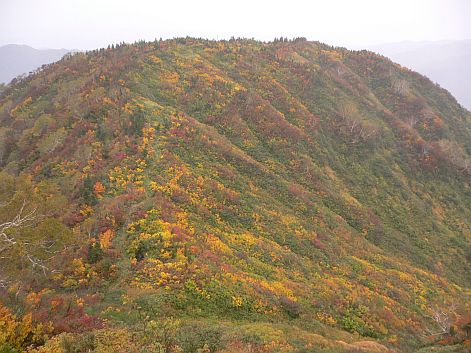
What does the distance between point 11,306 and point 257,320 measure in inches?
504

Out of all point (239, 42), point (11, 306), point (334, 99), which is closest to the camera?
point (11, 306)

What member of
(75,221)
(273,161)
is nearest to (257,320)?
(75,221)

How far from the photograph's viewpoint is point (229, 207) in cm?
3509

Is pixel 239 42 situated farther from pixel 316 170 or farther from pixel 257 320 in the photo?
pixel 257 320

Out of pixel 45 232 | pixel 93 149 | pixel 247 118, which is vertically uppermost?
pixel 247 118

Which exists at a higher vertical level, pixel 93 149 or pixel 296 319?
pixel 93 149

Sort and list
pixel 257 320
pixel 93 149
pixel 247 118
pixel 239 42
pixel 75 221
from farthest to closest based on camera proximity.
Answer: pixel 239 42, pixel 247 118, pixel 93 149, pixel 75 221, pixel 257 320

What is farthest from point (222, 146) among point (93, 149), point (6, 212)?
point (6, 212)

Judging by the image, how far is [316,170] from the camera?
50031 mm

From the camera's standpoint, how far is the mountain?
18859mm

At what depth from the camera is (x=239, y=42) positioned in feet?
289

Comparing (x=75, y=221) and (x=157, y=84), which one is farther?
(x=157, y=84)

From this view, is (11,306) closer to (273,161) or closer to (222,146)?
(222,146)

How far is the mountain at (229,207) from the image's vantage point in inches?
742
